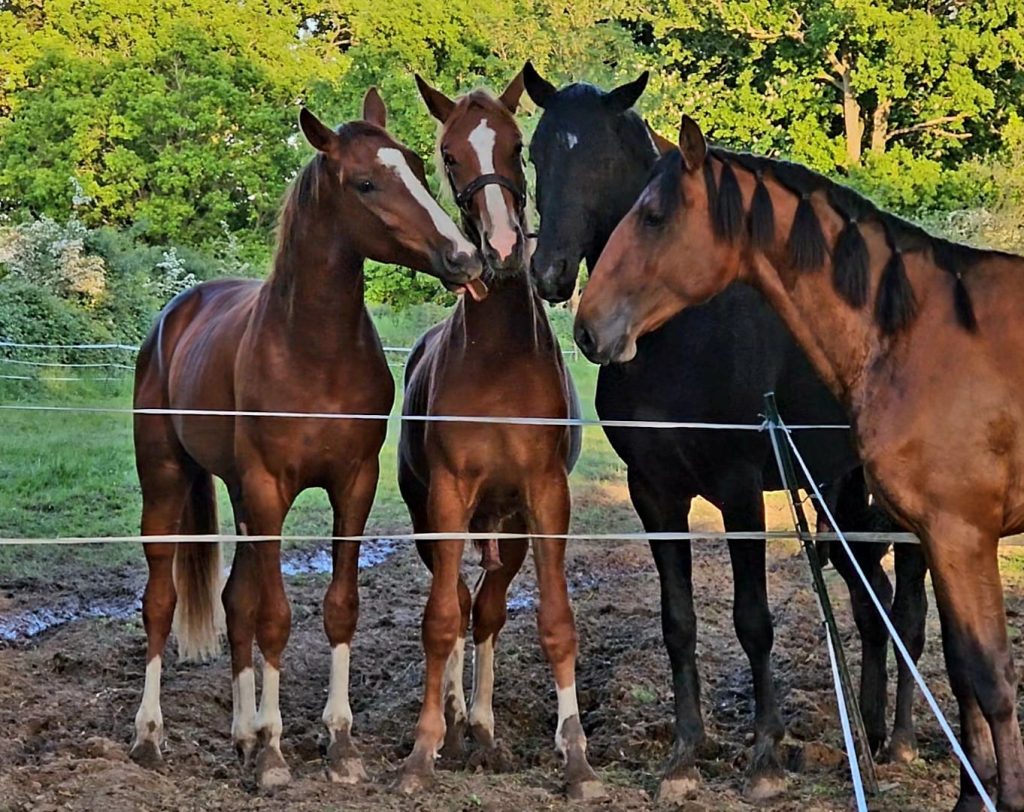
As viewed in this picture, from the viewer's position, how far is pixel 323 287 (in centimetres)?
448

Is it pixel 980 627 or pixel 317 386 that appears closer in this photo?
pixel 980 627

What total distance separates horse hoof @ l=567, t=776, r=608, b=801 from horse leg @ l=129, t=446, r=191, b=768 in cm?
168

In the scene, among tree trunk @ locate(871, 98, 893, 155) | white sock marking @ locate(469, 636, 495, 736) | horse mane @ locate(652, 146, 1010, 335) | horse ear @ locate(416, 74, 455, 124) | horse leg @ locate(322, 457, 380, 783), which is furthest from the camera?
tree trunk @ locate(871, 98, 893, 155)

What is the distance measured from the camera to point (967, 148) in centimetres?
2180

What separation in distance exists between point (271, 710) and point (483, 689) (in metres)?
0.91

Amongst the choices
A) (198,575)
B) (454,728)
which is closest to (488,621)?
(454,728)

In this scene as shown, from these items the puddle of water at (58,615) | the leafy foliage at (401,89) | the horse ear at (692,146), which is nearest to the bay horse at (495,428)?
the horse ear at (692,146)

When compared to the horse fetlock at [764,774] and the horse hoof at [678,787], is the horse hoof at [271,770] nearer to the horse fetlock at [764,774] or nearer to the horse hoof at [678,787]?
the horse hoof at [678,787]

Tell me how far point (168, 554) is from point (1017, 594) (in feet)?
16.7

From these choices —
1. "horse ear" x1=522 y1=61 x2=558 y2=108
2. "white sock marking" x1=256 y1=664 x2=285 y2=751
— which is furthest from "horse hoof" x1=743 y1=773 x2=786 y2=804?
"horse ear" x1=522 y1=61 x2=558 y2=108

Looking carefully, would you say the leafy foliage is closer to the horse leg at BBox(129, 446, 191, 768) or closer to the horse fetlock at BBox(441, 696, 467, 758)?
the horse leg at BBox(129, 446, 191, 768)

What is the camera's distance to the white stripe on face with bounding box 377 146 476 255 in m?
4.12

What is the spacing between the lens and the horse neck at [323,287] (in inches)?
176

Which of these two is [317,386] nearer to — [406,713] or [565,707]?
[565,707]
